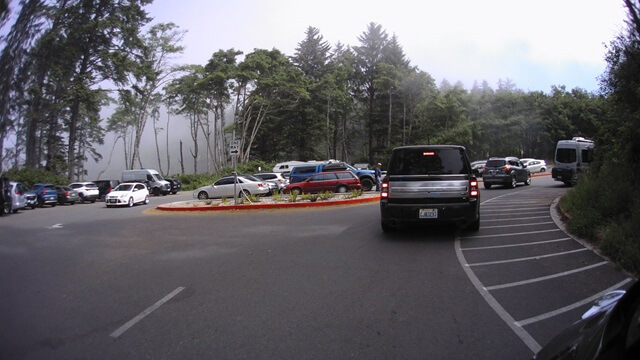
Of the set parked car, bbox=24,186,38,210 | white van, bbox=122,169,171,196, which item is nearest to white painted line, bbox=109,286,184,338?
parked car, bbox=24,186,38,210

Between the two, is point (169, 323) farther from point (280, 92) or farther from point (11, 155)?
point (280, 92)

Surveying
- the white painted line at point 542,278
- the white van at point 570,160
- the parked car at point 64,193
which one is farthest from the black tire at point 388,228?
the white van at point 570,160

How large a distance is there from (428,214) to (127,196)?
19022mm

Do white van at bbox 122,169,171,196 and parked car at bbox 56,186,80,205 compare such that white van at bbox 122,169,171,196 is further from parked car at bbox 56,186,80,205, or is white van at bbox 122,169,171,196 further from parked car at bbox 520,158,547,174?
parked car at bbox 520,158,547,174

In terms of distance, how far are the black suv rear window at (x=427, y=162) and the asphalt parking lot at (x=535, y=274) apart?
1.48 m

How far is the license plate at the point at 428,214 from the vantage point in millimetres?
7836

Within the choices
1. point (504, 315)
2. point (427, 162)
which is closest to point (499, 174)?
point (427, 162)

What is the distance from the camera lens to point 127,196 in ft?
71.9

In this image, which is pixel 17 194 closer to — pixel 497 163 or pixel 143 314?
pixel 143 314

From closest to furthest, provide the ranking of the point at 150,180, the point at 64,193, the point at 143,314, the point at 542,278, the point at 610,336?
the point at 610,336, the point at 64,193, the point at 143,314, the point at 542,278, the point at 150,180

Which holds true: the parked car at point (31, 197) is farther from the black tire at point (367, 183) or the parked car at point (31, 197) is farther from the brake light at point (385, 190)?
the black tire at point (367, 183)

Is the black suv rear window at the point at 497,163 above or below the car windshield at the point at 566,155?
below

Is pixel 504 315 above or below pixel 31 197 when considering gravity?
below

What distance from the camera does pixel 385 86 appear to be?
51125mm
